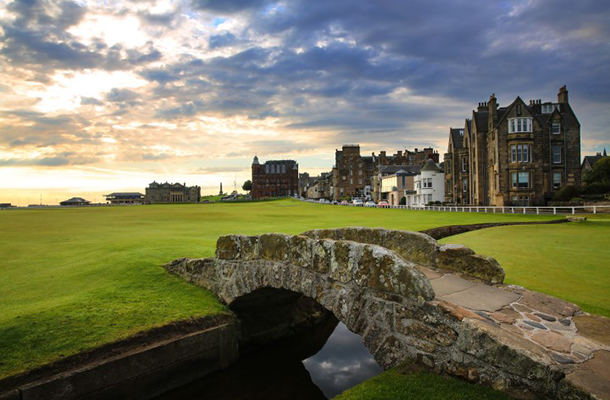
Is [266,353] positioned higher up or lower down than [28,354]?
lower down

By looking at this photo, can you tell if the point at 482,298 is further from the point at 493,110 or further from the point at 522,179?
the point at 493,110

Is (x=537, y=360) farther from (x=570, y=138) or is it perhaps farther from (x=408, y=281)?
(x=570, y=138)

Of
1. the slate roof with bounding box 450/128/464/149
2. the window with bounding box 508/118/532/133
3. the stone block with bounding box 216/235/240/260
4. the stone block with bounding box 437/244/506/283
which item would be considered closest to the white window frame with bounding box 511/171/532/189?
the window with bounding box 508/118/532/133

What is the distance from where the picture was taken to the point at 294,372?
1066cm

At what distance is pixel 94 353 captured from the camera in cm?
820

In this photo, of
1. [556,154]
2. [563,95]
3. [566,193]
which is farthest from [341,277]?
[563,95]

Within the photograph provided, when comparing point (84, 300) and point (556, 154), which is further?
point (556, 154)

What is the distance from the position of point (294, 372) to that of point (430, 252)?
5.43m

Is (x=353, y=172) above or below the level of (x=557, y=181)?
above

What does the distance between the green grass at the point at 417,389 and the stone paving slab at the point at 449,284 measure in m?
1.44

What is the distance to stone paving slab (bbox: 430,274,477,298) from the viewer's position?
6620 mm

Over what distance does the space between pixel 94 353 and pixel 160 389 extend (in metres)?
1.87

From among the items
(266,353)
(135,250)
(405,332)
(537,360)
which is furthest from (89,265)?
(537,360)

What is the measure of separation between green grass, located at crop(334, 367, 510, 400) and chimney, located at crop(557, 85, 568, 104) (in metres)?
58.3
